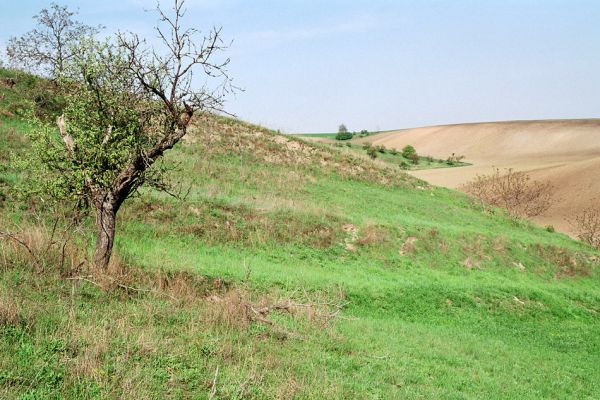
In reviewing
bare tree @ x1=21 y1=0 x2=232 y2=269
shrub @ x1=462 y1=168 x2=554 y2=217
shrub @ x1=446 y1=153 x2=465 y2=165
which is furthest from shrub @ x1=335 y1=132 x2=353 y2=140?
bare tree @ x1=21 y1=0 x2=232 y2=269

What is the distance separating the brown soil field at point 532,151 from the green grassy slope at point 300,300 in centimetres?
2353

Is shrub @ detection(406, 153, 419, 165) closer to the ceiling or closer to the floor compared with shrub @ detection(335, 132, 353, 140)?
closer to the floor

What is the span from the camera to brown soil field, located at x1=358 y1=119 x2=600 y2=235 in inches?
2319

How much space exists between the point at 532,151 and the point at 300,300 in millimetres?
94376

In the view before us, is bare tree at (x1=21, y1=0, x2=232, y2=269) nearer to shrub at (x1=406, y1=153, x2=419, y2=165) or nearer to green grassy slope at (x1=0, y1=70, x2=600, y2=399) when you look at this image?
green grassy slope at (x1=0, y1=70, x2=600, y2=399)

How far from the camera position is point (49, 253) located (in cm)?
1124

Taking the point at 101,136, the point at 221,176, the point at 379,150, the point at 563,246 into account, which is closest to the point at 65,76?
the point at 101,136

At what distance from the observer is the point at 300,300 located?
45.9 ft

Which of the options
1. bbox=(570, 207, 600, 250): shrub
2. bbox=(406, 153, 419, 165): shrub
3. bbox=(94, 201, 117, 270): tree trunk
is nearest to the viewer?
bbox=(94, 201, 117, 270): tree trunk

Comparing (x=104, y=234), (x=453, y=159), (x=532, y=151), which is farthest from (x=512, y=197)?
(x=532, y=151)

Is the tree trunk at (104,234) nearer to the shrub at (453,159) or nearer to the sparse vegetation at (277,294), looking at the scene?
the sparse vegetation at (277,294)

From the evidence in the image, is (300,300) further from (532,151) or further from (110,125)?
(532,151)

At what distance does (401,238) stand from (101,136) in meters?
19.2

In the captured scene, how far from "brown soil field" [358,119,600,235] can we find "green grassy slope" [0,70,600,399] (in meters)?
23.5
